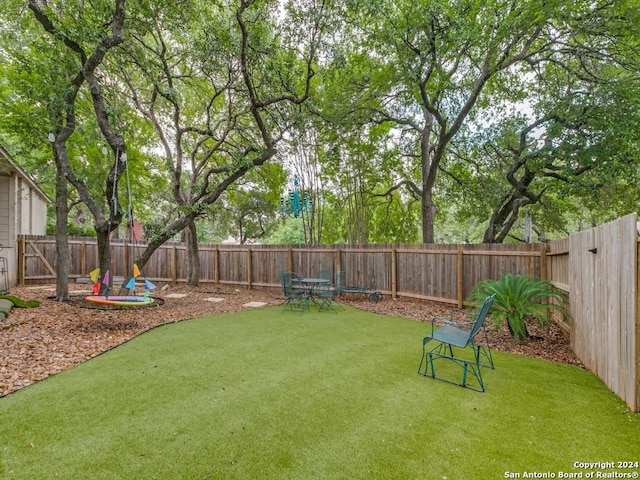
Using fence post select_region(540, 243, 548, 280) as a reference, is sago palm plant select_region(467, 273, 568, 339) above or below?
below

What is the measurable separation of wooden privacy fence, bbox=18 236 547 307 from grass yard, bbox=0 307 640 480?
3.03 metres

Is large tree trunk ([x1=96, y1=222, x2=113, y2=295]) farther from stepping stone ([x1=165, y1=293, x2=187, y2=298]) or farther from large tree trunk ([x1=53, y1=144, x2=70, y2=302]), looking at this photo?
stepping stone ([x1=165, y1=293, x2=187, y2=298])

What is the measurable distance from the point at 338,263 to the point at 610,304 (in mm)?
6730

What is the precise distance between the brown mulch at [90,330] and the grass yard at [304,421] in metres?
0.36

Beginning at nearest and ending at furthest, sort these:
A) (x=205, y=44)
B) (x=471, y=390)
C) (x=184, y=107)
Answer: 1. (x=471, y=390)
2. (x=205, y=44)
3. (x=184, y=107)

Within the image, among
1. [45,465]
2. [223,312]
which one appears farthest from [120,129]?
[45,465]

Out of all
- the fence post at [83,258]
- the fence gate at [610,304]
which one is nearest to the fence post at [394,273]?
the fence gate at [610,304]

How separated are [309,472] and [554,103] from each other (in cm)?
949

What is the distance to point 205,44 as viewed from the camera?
674cm

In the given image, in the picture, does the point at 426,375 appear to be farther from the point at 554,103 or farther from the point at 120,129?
the point at 120,129

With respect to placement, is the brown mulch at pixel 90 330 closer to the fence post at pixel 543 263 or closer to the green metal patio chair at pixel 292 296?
the green metal patio chair at pixel 292 296

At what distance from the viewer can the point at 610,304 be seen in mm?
2854

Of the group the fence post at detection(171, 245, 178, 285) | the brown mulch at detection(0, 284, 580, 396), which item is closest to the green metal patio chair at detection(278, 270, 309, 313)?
the brown mulch at detection(0, 284, 580, 396)

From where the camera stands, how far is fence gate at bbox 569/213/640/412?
2.47 m
